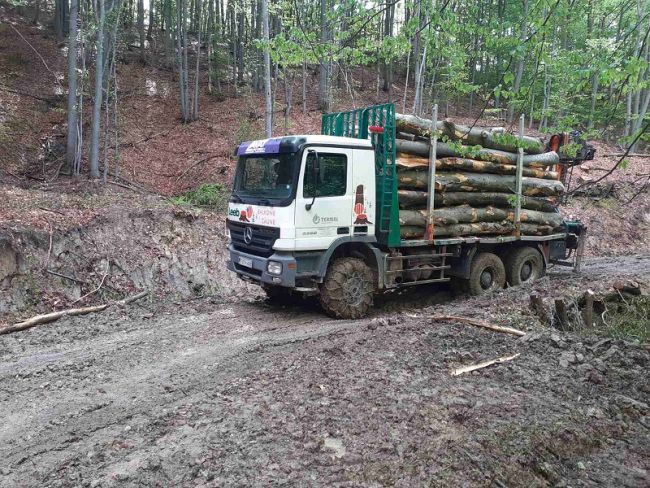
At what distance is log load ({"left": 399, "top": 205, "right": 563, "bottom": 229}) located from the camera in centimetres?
821

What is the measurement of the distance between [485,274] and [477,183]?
1.84m

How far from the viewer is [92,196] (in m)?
11.5

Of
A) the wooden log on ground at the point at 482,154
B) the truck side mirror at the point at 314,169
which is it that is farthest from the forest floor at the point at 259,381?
the wooden log on ground at the point at 482,154

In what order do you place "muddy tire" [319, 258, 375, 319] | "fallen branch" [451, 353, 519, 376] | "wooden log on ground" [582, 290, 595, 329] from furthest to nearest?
"muddy tire" [319, 258, 375, 319], "wooden log on ground" [582, 290, 595, 329], "fallen branch" [451, 353, 519, 376]

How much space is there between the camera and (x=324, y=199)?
23.6 ft

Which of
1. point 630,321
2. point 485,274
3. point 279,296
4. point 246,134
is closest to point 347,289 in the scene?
point 279,296

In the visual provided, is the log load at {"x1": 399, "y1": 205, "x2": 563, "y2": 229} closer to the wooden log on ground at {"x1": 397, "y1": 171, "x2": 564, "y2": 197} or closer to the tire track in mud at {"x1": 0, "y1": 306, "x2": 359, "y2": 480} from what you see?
the wooden log on ground at {"x1": 397, "y1": 171, "x2": 564, "y2": 197}

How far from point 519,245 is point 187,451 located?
8.50m

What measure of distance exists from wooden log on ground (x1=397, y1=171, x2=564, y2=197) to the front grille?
2.38 m

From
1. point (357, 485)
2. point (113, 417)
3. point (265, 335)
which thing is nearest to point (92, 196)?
point (265, 335)

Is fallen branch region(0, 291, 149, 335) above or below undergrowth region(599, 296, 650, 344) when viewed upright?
below

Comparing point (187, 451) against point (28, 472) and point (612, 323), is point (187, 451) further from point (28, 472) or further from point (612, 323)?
point (612, 323)

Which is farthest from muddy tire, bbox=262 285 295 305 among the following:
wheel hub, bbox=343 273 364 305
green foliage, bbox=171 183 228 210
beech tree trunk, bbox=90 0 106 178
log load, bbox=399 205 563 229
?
beech tree trunk, bbox=90 0 106 178

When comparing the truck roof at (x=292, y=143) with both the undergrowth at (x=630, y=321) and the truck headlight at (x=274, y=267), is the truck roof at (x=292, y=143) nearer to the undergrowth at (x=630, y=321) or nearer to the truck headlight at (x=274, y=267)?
the truck headlight at (x=274, y=267)
